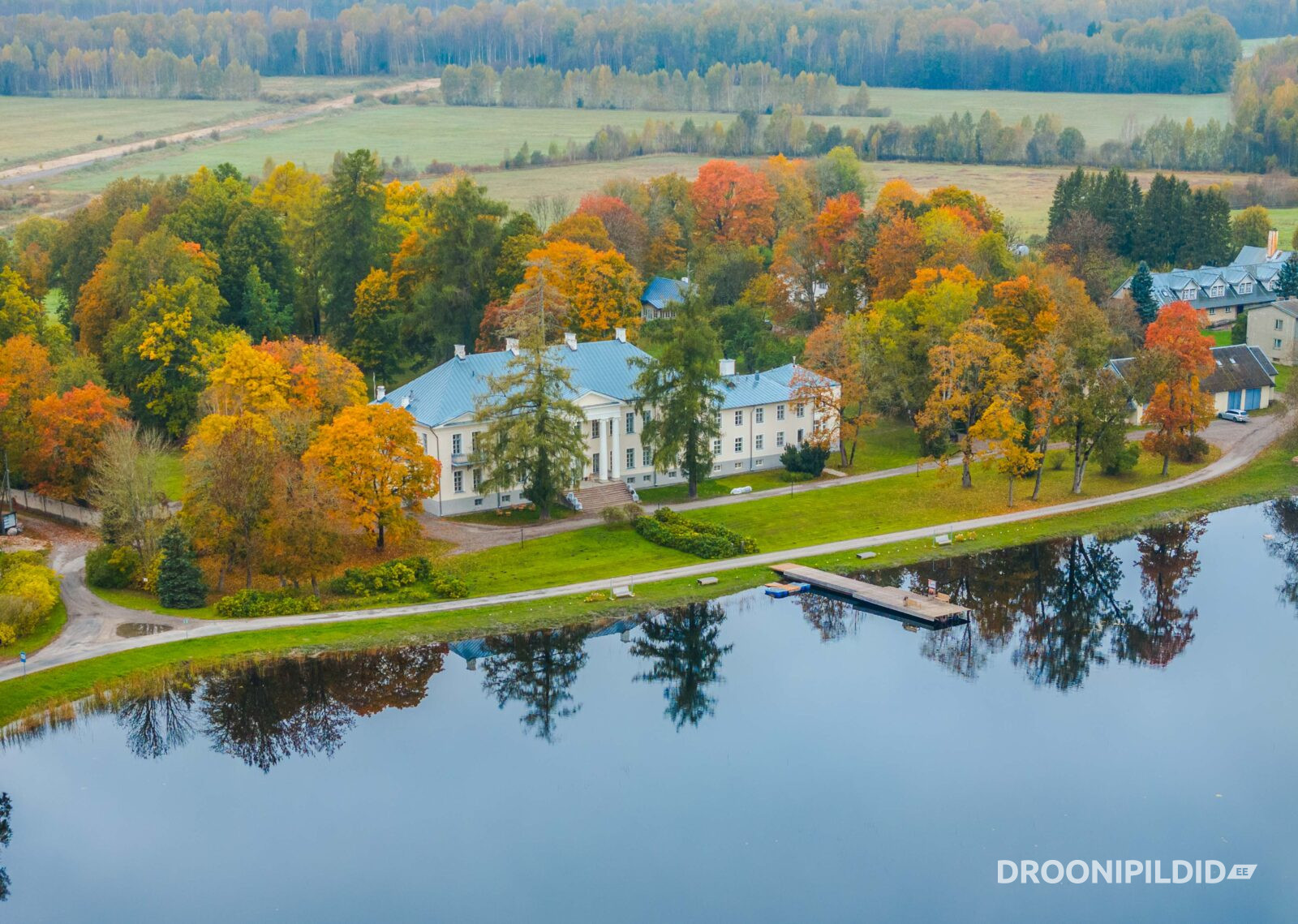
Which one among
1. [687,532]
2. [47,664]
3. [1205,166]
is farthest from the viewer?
[1205,166]

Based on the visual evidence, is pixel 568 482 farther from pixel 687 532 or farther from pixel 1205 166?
pixel 1205 166

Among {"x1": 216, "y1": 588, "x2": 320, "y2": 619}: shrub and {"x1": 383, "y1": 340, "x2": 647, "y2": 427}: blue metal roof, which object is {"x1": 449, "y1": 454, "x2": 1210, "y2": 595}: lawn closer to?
{"x1": 216, "y1": 588, "x2": 320, "y2": 619}: shrub

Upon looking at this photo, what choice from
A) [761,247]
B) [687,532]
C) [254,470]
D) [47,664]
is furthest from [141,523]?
[761,247]

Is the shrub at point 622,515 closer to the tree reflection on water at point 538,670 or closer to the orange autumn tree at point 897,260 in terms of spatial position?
the tree reflection on water at point 538,670

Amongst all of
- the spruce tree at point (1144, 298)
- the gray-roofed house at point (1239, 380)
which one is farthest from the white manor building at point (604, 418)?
the spruce tree at point (1144, 298)

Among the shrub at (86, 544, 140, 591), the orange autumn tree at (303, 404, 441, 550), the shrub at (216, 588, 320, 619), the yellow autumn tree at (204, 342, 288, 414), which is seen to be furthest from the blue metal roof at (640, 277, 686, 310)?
the shrub at (86, 544, 140, 591)

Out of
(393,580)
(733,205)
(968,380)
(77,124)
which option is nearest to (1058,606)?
(968,380)

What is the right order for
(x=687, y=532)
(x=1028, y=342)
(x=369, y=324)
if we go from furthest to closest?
1. (x=369, y=324)
2. (x=1028, y=342)
3. (x=687, y=532)
